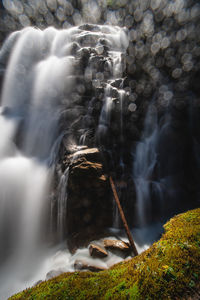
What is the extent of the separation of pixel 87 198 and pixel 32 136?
20.7 ft

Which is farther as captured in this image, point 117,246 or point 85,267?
point 117,246

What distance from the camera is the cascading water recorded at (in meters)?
5.27

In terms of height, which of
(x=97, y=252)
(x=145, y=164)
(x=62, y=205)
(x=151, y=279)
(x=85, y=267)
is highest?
(x=145, y=164)

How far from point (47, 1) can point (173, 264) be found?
132 feet

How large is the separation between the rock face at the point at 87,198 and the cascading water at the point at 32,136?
16.4 inches

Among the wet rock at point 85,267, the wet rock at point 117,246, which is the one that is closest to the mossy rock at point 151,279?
the wet rock at point 85,267

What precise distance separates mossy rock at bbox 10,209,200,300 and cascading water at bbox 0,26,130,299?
11.0 feet

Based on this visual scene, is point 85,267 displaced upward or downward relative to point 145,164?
downward

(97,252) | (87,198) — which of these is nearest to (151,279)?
(97,252)

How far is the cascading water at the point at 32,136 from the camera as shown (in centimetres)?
527

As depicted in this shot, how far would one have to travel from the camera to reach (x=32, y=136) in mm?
9523

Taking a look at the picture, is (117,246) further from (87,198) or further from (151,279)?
(151,279)

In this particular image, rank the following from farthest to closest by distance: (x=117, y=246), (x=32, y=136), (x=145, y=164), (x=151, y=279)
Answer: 1. (x=32, y=136)
2. (x=145, y=164)
3. (x=117, y=246)
4. (x=151, y=279)

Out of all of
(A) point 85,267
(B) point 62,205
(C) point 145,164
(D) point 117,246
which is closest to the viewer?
(A) point 85,267
